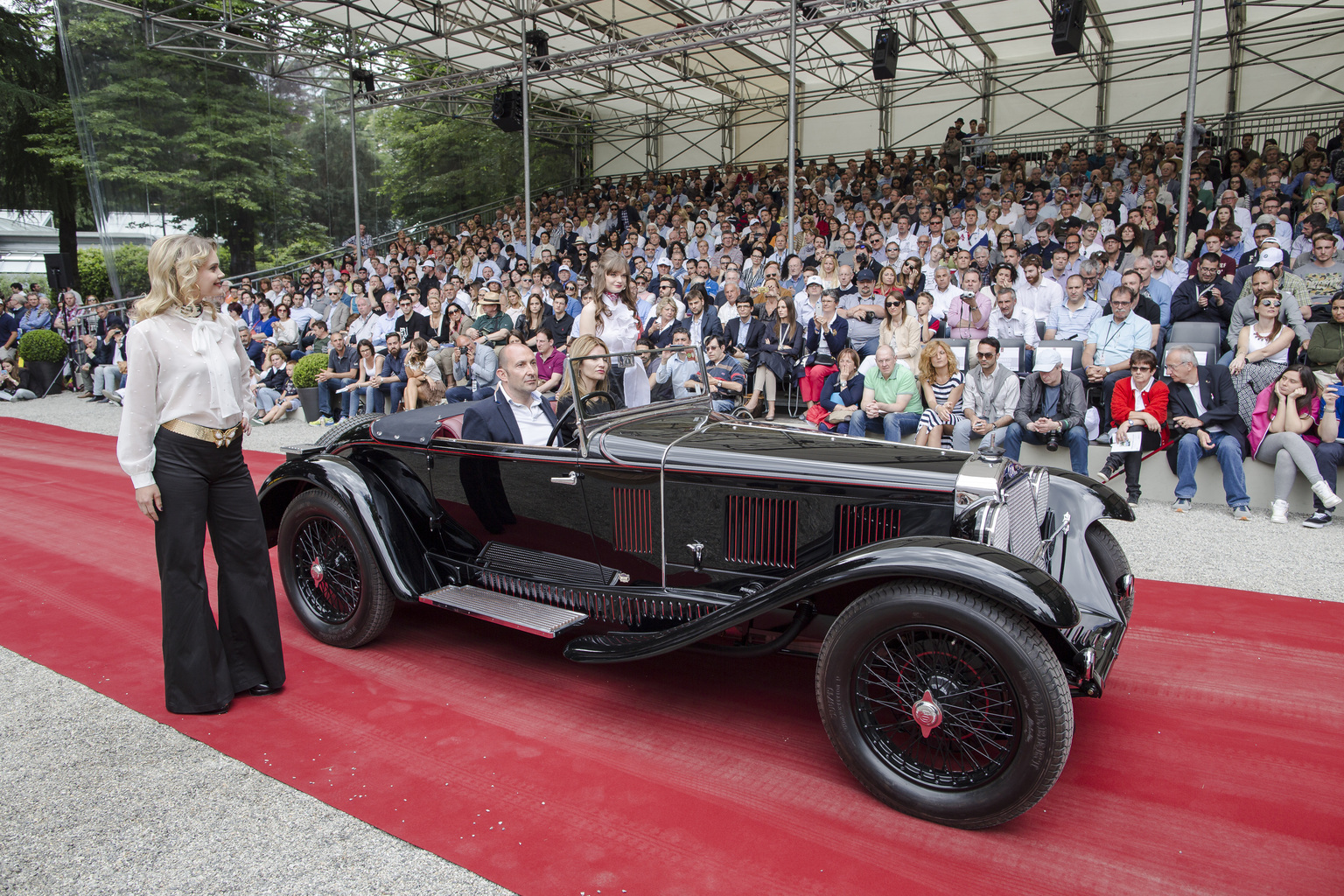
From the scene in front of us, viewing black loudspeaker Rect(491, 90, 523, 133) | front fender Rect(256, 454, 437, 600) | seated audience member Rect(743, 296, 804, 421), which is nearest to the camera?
front fender Rect(256, 454, 437, 600)

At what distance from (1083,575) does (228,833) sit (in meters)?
3.20

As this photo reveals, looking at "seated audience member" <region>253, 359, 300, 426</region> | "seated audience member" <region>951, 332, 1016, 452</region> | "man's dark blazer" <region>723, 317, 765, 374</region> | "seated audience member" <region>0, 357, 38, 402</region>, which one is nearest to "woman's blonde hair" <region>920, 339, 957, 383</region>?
"seated audience member" <region>951, 332, 1016, 452</region>

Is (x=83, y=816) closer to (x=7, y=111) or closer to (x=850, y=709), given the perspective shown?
(x=850, y=709)

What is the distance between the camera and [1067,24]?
1070 cm

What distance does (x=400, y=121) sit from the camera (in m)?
25.3

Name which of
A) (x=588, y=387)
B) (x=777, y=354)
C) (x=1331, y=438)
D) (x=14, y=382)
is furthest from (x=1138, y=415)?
(x=14, y=382)

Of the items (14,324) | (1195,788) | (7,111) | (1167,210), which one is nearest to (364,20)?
(14,324)

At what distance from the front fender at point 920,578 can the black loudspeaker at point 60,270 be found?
2310cm

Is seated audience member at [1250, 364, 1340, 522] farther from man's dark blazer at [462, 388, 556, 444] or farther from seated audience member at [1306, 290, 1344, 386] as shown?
man's dark blazer at [462, 388, 556, 444]

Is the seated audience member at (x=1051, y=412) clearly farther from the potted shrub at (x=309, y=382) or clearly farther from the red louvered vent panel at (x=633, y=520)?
the potted shrub at (x=309, y=382)

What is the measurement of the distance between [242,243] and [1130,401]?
20.4 metres

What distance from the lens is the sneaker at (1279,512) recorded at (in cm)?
593

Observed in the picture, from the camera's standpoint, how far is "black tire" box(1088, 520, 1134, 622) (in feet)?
11.2

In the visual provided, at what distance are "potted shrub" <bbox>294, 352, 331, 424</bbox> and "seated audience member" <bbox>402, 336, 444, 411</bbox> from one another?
2.16 metres
